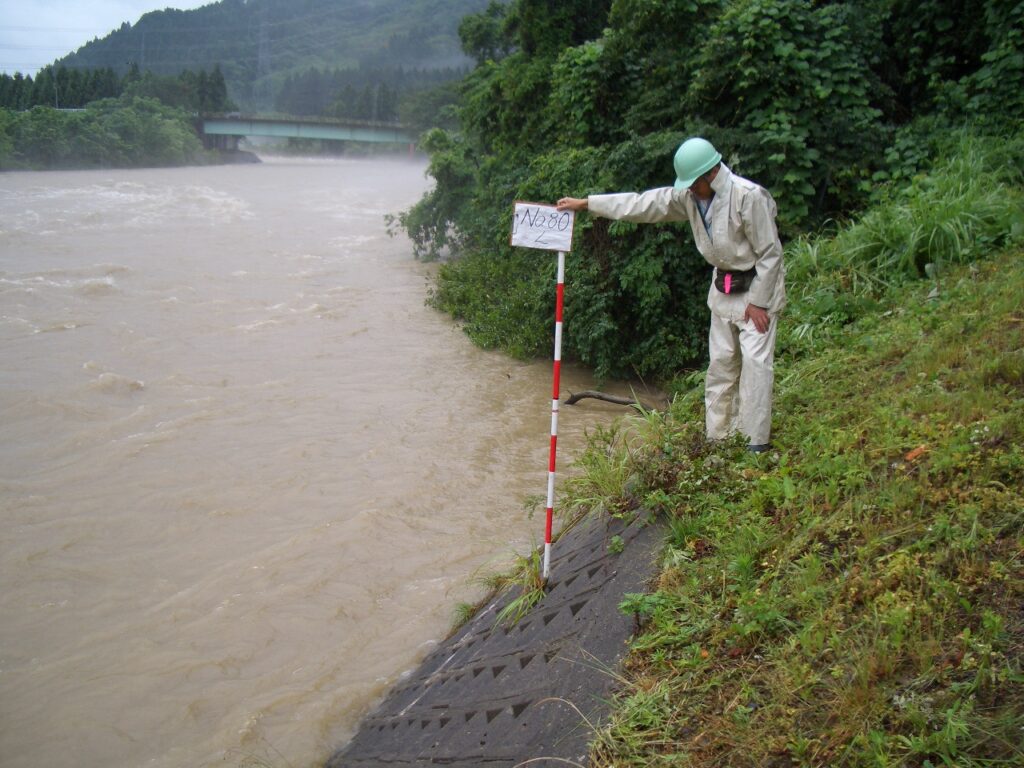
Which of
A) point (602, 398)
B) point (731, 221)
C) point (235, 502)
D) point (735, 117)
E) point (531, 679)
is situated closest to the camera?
point (531, 679)

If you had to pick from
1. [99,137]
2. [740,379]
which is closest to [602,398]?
[740,379]

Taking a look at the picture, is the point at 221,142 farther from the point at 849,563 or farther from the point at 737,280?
the point at 849,563

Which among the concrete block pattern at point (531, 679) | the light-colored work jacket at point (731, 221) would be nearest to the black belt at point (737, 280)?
the light-colored work jacket at point (731, 221)

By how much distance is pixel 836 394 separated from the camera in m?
5.25

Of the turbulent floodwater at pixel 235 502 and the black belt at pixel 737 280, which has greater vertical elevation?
the black belt at pixel 737 280

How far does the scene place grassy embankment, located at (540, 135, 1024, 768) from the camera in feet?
8.95

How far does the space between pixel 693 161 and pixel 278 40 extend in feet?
298

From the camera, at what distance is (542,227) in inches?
178

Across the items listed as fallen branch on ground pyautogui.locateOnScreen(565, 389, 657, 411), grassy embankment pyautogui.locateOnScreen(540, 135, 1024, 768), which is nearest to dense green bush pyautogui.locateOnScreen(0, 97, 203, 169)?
fallen branch on ground pyautogui.locateOnScreen(565, 389, 657, 411)

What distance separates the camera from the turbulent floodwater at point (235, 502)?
5.01 m

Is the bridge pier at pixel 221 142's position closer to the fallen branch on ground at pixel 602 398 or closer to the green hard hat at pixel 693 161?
the fallen branch on ground at pixel 602 398

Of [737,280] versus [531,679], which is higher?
[737,280]

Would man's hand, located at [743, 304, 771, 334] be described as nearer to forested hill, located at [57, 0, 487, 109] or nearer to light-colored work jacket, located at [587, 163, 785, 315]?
light-colored work jacket, located at [587, 163, 785, 315]

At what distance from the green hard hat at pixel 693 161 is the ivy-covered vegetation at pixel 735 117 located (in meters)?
4.63
